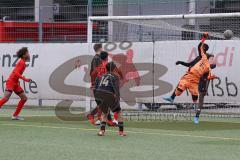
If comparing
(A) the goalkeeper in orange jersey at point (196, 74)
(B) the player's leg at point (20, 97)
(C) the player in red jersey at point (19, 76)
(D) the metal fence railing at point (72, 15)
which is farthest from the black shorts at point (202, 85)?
(D) the metal fence railing at point (72, 15)

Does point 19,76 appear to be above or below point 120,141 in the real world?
above

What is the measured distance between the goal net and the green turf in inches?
113

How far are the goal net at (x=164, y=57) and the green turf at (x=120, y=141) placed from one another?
9.40ft

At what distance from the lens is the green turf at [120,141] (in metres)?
11.2

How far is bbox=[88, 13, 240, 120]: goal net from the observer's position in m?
20.3

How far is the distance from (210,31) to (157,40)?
165cm

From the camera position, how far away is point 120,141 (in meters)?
13.2

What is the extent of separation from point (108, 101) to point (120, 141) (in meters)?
1.49

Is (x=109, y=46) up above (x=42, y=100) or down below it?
above

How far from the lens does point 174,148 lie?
1216 cm

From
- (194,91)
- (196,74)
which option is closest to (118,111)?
(194,91)

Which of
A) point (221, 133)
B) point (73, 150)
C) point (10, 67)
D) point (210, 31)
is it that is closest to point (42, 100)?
point (10, 67)

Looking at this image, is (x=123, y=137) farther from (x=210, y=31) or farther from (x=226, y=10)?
(x=226, y=10)

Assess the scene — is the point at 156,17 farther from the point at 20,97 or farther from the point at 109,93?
the point at 109,93
